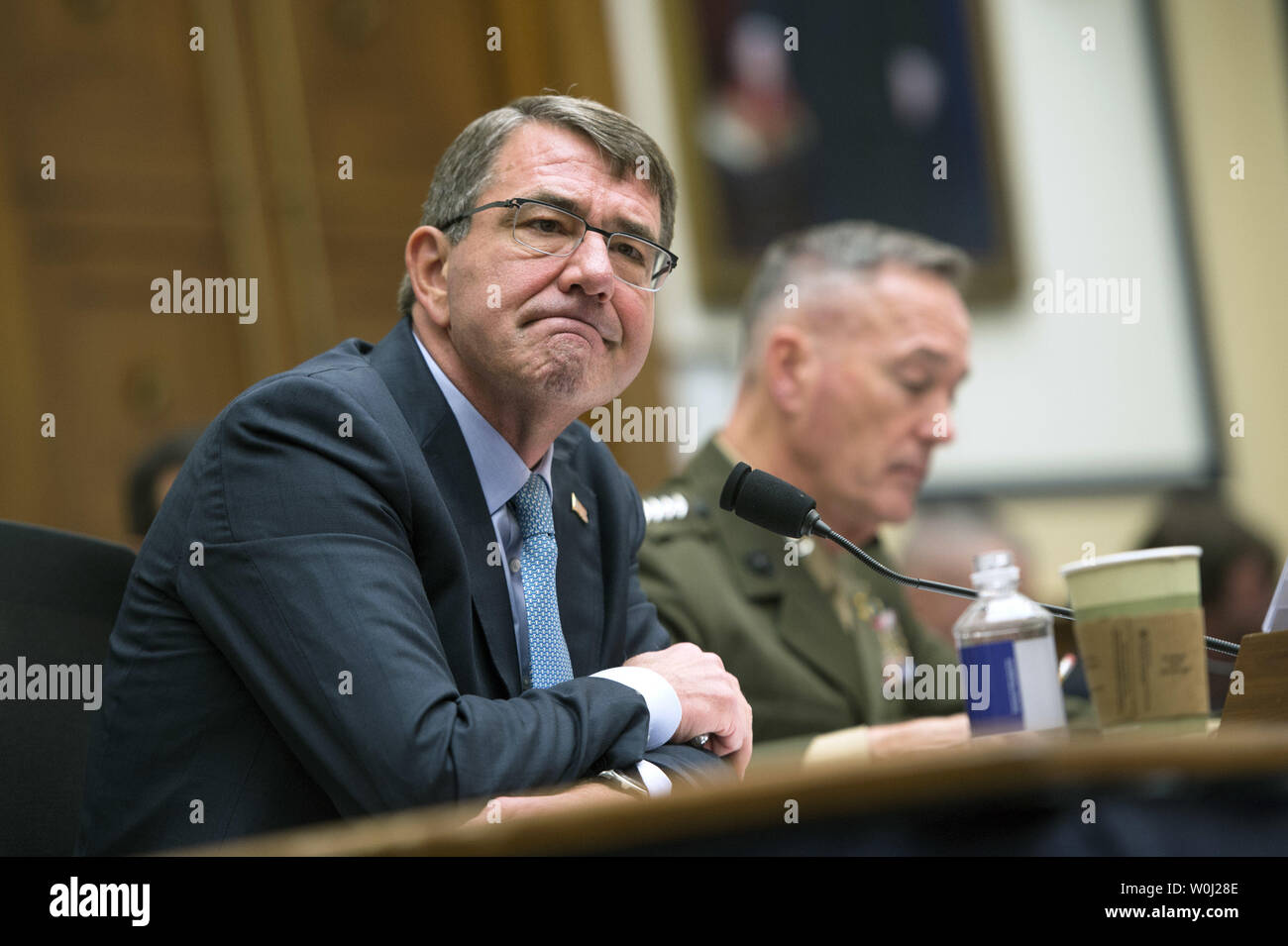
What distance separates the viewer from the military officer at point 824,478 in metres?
2.16

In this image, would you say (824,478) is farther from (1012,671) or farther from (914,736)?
(1012,671)

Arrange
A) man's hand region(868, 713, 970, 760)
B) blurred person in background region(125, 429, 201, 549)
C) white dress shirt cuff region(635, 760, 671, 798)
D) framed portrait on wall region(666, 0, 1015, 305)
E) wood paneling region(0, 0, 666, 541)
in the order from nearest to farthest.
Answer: white dress shirt cuff region(635, 760, 671, 798) < man's hand region(868, 713, 970, 760) < blurred person in background region(125, 429, 201, 549) < wood paneling region(0, 0, 666, 541) < framed portrait on wall region(666, 0, 1015, 305)

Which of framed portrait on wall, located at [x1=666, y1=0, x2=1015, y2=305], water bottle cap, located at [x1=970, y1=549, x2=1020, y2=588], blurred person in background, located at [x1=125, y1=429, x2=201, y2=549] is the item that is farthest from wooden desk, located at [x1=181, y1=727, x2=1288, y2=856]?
framed portrait on wall, located at [x1=666, y1=0, x2=1015, y2=305]

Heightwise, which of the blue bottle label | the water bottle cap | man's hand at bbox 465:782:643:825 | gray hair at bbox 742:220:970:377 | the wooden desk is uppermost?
gray hair at bbox 742:220:970:377

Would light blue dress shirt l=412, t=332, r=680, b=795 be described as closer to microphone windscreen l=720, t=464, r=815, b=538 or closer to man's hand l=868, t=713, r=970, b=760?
microphone windscreen l=720, t=464, r=815, b=538

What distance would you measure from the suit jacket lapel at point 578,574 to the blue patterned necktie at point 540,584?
0.09ft

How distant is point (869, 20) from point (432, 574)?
333cm

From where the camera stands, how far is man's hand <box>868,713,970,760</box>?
184 centimetres

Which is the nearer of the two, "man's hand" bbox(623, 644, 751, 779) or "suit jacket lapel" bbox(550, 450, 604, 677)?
"man's hand" bbox(623, 644, 751, 779)

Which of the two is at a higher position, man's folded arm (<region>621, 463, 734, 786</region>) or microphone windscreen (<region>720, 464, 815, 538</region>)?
microphone windscreen (<region>720, 464, 815, 538</region>)

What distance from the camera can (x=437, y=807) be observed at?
117 centimetres

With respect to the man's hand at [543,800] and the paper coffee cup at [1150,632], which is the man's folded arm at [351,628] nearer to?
the man's hand at [543,800]

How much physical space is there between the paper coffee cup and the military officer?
30.9 inches
